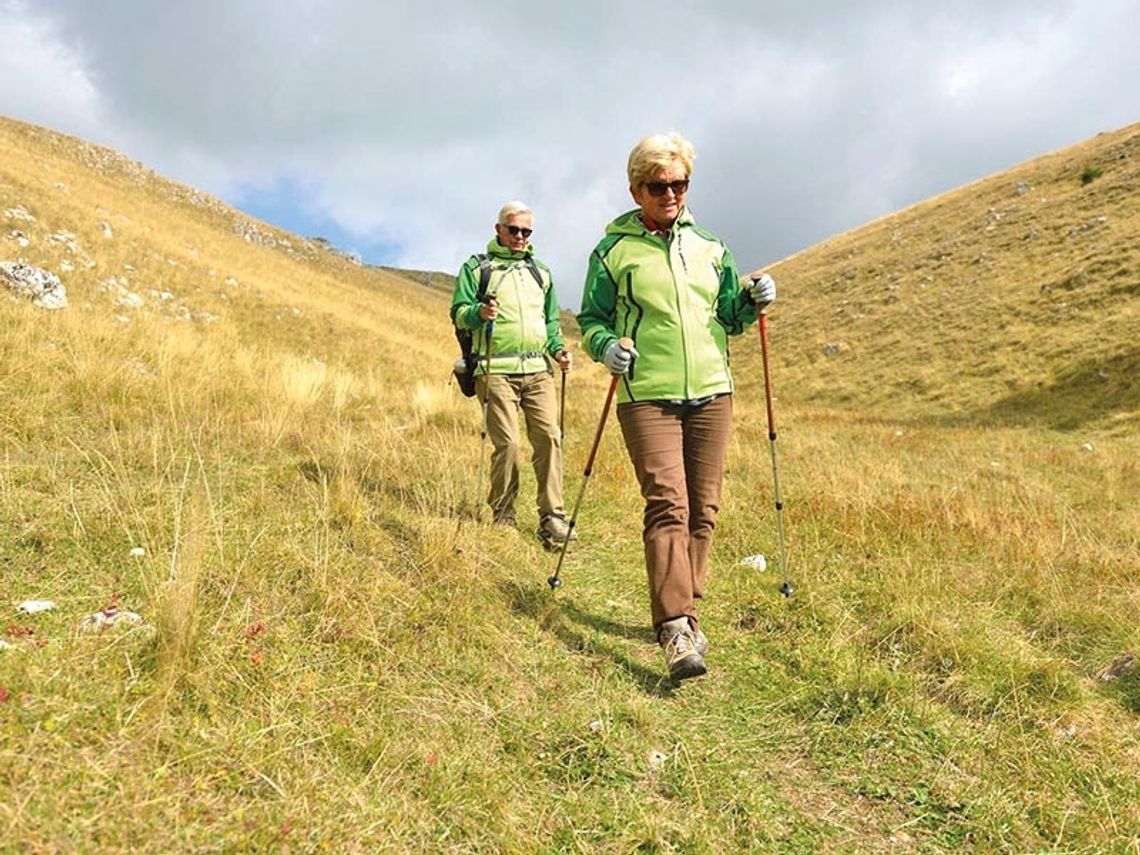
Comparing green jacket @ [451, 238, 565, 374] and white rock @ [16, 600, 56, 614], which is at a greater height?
green jacket @ [451, 238, 565, 374]

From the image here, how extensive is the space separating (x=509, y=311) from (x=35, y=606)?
373 centimetres

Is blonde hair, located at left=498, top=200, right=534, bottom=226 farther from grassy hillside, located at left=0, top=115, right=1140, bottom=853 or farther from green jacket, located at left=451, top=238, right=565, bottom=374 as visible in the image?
grassy hillside, located at left=0, top=115, right=1140, bottom=853

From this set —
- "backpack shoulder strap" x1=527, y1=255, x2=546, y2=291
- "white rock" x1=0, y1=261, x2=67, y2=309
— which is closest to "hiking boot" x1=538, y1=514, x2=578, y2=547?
"backpack shoulder strap" x1=527, y1=255, x2=546, y2=291

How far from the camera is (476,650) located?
3.40 m

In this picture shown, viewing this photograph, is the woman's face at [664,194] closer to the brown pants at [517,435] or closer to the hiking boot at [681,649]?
the hiking boot at [681,649]

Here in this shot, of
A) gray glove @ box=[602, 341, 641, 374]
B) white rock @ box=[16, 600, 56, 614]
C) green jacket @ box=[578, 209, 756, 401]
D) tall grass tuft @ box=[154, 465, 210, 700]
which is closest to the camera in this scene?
tall grass tuft @ box=[154, 465, 210, 700]

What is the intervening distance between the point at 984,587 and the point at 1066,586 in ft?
1.77

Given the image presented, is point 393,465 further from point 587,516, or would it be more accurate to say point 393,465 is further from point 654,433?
point 654,433

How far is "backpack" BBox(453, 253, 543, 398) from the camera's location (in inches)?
221

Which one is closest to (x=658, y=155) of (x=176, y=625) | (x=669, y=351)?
(x=669, y=351)

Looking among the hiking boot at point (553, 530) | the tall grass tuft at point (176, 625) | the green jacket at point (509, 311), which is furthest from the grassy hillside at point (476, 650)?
the green jacket at point (509, 311)

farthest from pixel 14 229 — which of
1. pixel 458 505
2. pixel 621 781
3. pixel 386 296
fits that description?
pixel 386 296

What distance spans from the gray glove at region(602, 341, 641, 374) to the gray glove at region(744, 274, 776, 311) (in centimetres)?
81

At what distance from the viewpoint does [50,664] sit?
235 centimetres
